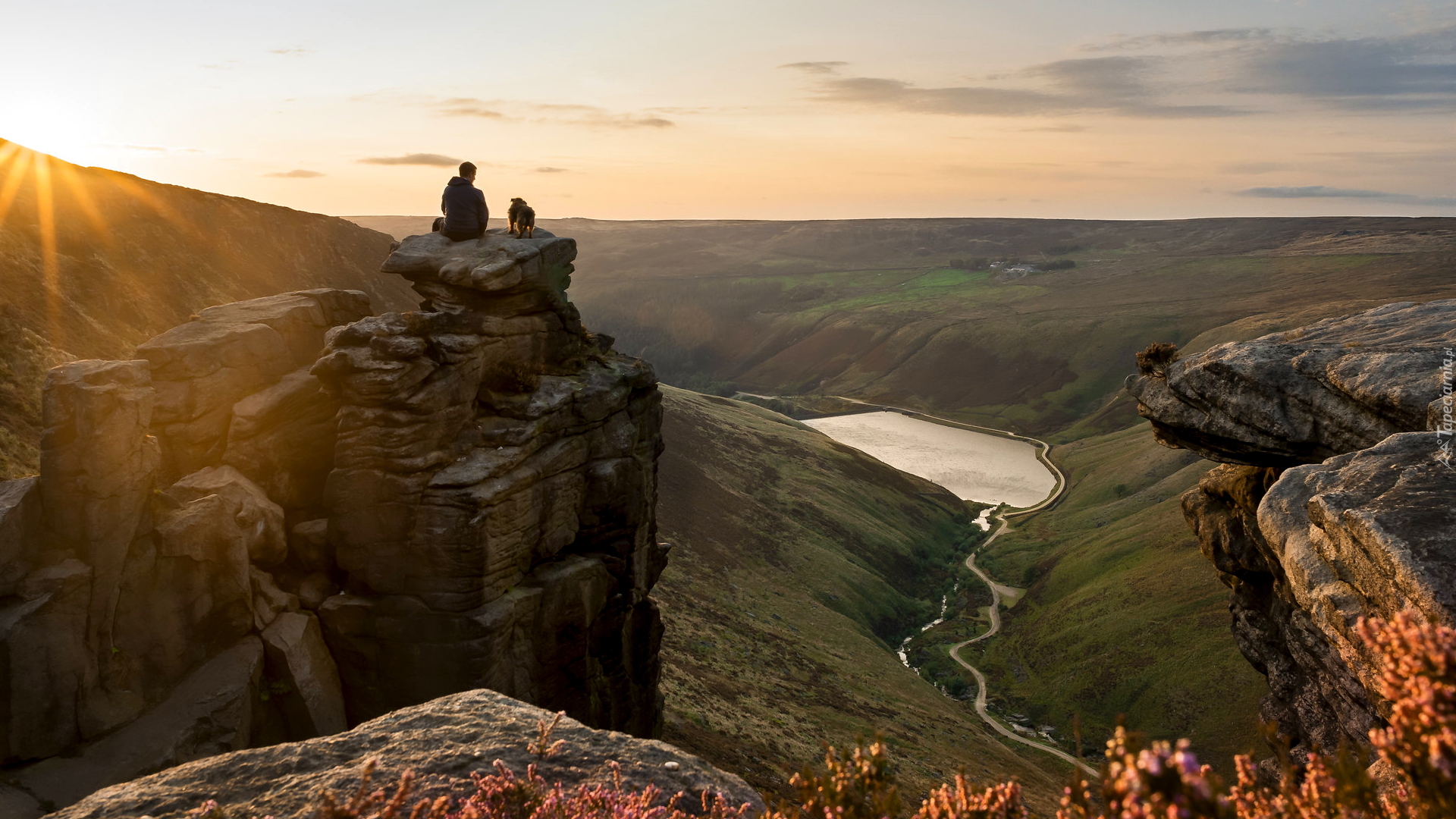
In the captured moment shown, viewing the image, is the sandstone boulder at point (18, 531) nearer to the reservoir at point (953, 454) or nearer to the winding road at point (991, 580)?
the winding road at point (991, 580)

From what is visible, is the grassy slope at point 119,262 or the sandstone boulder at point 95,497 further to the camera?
the grassy slope at point 119,262

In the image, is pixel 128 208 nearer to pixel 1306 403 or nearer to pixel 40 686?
pixel 40 686

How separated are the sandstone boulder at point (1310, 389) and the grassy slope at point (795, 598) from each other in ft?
50.3

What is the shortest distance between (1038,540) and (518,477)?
82.3 metres

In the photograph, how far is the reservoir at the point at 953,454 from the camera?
12556cm

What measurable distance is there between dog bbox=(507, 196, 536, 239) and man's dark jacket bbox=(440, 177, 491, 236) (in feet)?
2.62

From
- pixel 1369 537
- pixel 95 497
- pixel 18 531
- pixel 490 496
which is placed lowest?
pixel 490 496

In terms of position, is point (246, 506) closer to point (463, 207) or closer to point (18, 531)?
point (18, 531)

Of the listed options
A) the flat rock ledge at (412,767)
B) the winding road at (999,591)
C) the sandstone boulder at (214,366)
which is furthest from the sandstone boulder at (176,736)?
the winding road at (999,591)

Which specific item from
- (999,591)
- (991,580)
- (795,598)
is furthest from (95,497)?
(991,580)

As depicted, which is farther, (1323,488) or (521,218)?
(521,218)

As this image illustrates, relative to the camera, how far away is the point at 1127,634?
61.7m

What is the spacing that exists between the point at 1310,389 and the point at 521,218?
24.9m

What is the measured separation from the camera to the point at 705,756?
3164 cm
